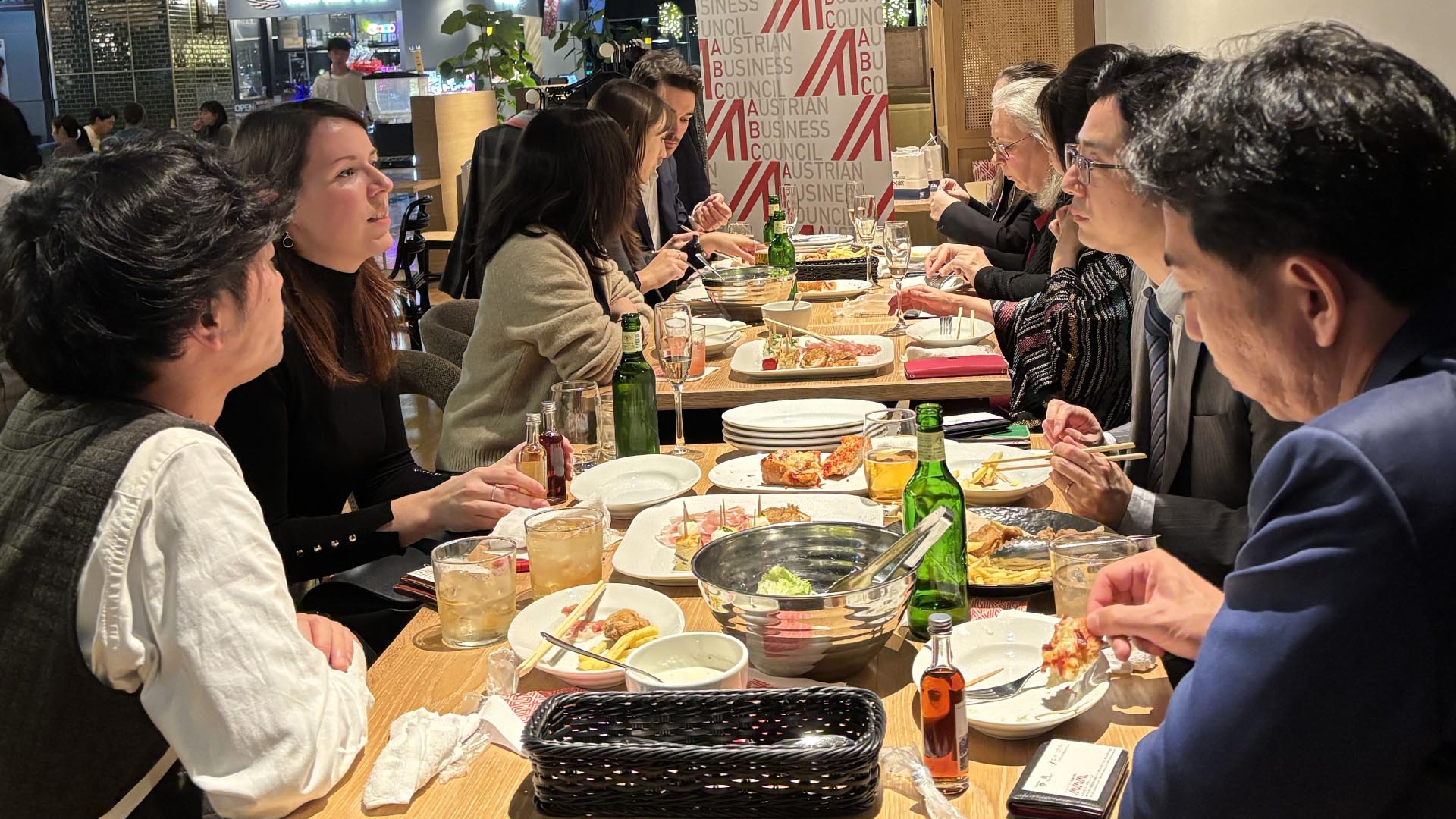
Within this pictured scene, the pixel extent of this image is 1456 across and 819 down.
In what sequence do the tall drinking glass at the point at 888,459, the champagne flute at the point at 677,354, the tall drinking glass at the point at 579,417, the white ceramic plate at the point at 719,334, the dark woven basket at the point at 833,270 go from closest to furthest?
the tall drinking glass at the point at 888,459, the tall drinking glass at the point at 579,417, the champagne flute at the point at 677,354, the white ceramic plate at the point at 719,334, the dark woven basket at the point at 833,270

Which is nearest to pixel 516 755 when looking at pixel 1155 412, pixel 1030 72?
pixel 1155 412

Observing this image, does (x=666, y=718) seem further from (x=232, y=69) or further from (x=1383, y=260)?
(x=232, y=69)

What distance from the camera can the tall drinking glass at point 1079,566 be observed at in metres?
1.66

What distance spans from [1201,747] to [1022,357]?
8.30ft

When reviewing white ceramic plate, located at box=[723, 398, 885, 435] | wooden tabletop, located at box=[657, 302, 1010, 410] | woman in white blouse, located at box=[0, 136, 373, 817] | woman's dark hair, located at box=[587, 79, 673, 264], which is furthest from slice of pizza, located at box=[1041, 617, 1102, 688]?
woman's dark hair, located at box=[587, 79, 673, 264]

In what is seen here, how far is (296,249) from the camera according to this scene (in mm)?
2766

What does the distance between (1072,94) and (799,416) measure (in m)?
1.09

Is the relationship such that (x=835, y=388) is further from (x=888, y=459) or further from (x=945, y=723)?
(x=945, y=723)

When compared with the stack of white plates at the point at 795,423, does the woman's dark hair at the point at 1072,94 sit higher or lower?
higher

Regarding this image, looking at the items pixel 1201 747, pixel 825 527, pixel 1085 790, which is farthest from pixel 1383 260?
pixel 825 527

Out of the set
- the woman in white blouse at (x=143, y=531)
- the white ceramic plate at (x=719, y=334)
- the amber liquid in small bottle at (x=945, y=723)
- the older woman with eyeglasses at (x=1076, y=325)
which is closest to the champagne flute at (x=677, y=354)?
the white ceramic plate at (x=719, y=334)

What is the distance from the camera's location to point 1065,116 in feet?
10.6

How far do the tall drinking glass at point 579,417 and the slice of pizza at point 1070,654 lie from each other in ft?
4.12

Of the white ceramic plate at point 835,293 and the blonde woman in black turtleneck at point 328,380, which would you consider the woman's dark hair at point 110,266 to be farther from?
the white ceramic plate at point 835,293
